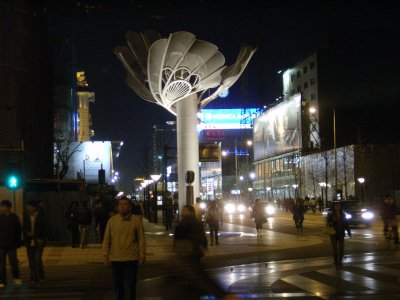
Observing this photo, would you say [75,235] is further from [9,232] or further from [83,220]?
[9,232]

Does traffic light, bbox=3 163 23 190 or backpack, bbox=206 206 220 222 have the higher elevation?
traffic light, bbox=3 163 23 190

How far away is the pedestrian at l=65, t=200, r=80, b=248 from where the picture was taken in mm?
26766

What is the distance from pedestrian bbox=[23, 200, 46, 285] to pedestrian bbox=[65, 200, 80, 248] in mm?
11008

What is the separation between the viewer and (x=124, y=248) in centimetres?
1016

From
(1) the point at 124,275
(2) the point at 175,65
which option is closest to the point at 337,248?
(1) the point at 124,275

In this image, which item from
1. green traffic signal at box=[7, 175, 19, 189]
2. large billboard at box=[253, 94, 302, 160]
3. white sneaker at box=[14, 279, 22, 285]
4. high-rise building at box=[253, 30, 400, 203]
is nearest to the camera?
white sneaker at box=[14, 279, 22, 285]

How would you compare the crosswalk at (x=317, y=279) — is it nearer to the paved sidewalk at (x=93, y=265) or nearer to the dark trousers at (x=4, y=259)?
the paved sidewalk at (x=93, y=265)

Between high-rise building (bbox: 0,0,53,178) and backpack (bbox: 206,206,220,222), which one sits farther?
high-rise building (bbox: 0,0,53,178)

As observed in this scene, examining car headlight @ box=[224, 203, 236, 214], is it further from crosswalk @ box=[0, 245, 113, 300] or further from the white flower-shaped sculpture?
crosswalk @ box=[0, 245, 113, 300]

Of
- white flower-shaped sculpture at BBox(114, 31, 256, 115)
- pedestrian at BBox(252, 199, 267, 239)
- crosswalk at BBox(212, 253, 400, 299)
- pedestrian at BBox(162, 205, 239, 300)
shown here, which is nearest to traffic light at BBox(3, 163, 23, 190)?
crosswalk at BBox(212, 253, 400, 299)

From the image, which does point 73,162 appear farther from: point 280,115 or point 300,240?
point 300,240

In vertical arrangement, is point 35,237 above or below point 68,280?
above

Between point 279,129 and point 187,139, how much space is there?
67667 mm

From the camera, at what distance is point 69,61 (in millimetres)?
97875
